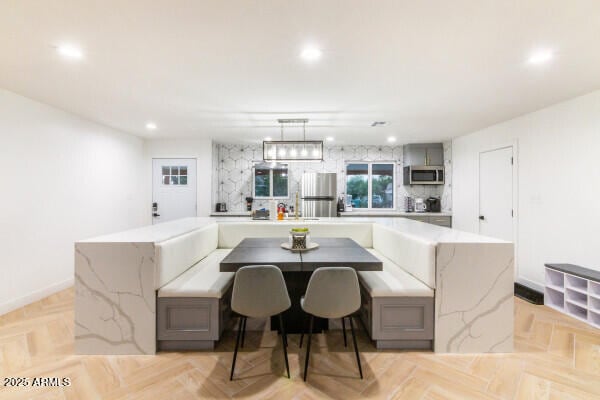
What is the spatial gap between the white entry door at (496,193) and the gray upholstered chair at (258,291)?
12.8 ft

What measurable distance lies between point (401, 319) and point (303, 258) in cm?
95

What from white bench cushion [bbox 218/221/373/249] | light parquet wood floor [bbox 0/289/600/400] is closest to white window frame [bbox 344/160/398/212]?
white bench cushion [bbox 218/221/373/249]

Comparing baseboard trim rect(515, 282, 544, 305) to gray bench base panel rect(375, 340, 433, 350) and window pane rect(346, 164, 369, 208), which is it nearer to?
gray bench base panel rect(375, 340, 433, 350)

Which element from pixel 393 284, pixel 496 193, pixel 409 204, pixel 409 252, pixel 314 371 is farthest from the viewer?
pixel 409 204

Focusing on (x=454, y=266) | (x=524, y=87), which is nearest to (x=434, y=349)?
(x=454, y=266)

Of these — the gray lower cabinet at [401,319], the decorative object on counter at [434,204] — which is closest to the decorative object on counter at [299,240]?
the gray lower cabinet at [401,319]

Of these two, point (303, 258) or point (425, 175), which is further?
point (425, 175)

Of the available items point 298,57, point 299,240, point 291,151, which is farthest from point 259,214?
point 298,57

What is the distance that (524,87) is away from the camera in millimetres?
2703

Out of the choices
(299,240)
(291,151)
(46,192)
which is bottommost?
(299,240)

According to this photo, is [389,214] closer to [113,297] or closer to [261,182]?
[261,182]

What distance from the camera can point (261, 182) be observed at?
594cm

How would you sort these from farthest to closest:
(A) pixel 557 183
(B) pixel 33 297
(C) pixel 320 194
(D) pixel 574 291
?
(C) pixel 320 194
(A) pixel 557 183
(B) pixel 33 297
(D) pixel 574 291

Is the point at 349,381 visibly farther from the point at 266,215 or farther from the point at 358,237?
the point at 266,215
